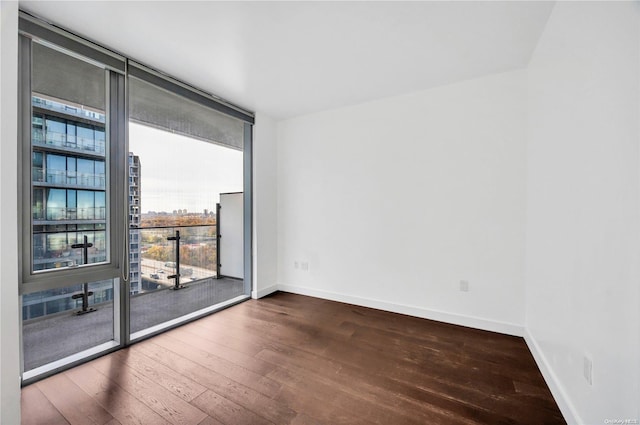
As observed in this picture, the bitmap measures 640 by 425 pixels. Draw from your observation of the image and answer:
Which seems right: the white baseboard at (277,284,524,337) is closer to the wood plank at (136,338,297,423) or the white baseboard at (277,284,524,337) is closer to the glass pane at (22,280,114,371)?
the wood plank at (136,338,297,423)

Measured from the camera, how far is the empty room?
134 centimetres

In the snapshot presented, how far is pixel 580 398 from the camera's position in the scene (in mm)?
1341

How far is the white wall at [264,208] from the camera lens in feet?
11.7

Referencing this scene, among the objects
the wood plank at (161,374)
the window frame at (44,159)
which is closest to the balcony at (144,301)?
the window frame at (44,159)

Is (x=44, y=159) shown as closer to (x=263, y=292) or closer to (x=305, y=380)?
(x=305, y=380)

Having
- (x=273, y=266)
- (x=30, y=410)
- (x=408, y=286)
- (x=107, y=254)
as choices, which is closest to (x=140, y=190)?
(x=107, y=254)

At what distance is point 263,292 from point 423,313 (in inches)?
82.5

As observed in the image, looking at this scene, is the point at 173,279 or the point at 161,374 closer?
the point at 161,374

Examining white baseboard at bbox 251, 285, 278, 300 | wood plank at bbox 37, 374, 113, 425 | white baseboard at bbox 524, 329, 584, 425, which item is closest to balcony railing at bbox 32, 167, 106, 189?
wood plank at bbox 37, 374, 113, 425

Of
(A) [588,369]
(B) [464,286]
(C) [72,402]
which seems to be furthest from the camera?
(B) [464,286]

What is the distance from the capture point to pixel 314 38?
2.00 m

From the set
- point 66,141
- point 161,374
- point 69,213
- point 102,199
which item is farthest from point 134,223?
point 161,374

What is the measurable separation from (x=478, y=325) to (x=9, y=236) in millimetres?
3626

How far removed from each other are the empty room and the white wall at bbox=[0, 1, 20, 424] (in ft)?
0.04
